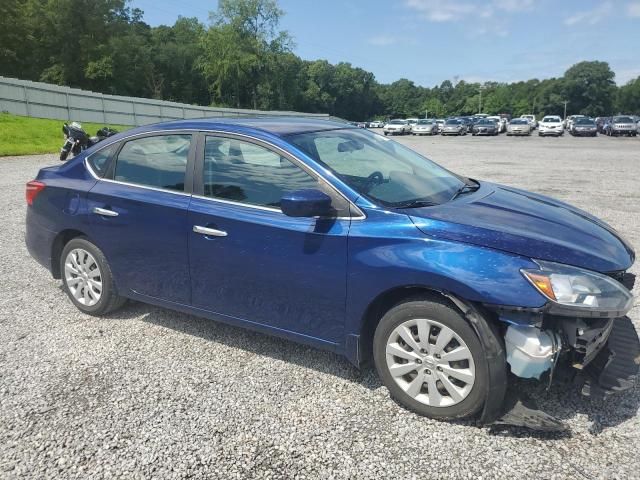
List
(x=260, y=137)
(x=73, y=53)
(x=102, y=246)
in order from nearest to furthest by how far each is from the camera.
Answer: (x=260, y=137), (x=102, y=246), (x=73, y=53)

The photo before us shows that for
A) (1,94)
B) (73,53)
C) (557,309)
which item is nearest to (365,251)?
(557,309)

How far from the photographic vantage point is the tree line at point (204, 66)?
6266 cm

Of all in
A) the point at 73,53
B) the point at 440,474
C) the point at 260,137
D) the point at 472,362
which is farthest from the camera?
the point at 73,53

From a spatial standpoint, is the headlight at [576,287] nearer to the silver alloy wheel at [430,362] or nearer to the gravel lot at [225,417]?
the silver alloy wheel at [430,362]

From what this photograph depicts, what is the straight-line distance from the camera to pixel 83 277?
4379mm

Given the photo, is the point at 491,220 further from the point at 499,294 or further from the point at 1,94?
the point at 1,94

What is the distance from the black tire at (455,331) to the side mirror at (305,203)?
2.39 feet

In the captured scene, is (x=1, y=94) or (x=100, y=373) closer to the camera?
(x=100, y=373)

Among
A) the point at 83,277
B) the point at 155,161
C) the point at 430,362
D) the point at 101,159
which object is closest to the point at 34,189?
the point at 101,159

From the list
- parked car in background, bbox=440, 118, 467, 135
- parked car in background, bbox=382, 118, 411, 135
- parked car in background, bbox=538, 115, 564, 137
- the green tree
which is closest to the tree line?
the green tree

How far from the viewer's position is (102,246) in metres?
4.16

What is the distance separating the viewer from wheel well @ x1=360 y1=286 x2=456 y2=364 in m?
2.91

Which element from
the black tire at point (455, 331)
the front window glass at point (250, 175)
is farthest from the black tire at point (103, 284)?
the black tire at point (455, 331)

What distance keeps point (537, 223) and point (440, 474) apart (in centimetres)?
159
